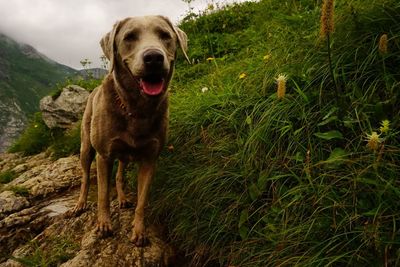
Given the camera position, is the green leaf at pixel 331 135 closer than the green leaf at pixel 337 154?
No

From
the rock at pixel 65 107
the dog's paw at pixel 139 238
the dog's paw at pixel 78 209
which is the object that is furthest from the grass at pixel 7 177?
the dog's paw at pixel 139 238

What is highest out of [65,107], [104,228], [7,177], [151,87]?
[151,87]

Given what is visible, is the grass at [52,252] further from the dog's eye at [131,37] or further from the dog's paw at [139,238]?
the dog's eye at [131,37]

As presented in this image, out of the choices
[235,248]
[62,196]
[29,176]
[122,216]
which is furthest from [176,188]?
[29,176]

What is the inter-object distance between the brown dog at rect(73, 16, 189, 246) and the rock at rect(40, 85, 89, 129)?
3766 mm

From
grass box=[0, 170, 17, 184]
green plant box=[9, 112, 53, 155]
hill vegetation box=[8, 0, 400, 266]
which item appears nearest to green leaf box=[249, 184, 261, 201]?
hill vegetation box=[8, 0, 400, 266]

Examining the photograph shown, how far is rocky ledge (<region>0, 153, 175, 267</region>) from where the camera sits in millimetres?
3750

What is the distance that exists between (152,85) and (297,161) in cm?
133

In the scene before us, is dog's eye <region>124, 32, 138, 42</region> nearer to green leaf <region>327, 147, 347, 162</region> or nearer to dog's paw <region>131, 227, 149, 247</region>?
dog's paw <region>131, 227, 149, 247</region>

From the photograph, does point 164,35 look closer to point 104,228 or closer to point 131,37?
point 131,37

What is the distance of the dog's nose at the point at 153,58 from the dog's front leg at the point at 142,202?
107 centimetres

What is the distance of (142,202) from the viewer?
3969 millimetres

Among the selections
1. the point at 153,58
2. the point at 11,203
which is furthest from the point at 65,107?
the point at 153,58

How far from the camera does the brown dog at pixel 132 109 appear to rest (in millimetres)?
3688
